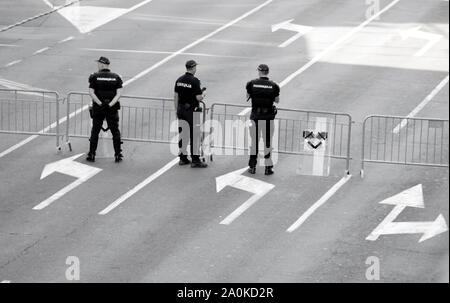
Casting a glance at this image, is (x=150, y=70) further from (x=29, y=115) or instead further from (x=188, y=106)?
(x=188, y=106)

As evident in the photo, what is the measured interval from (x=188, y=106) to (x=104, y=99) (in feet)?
4.86

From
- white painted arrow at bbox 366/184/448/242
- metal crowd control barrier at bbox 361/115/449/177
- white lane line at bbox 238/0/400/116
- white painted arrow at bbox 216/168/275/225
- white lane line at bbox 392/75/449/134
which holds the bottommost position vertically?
white painted arrow at bbox 366/184/448/242

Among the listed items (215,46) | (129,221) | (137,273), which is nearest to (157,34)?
(215,46)

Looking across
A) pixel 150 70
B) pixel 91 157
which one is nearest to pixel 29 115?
pixel 91 157

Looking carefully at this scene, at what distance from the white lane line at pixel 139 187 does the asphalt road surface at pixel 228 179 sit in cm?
4

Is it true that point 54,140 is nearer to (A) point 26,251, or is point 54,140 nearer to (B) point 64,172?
(B) point 64,172

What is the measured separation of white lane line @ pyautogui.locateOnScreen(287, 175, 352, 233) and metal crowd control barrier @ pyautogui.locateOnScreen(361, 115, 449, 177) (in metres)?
0.52

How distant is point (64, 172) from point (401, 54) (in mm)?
10893

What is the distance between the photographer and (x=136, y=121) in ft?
78.9

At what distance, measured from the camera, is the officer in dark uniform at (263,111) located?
21.0 metres

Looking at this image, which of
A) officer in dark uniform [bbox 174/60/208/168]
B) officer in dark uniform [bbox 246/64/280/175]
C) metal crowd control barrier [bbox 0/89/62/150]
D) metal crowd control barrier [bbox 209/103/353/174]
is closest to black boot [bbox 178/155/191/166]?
officer in dark uniform [bbox 174/60/208/168]

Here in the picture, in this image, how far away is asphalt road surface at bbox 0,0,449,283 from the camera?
1747cm

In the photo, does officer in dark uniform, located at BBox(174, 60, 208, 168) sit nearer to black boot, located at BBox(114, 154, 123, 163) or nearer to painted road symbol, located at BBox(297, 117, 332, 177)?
black boot, located at BBox(114, 154, 123, 163)

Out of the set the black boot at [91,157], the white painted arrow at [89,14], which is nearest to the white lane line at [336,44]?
the black boot at [91,157]
